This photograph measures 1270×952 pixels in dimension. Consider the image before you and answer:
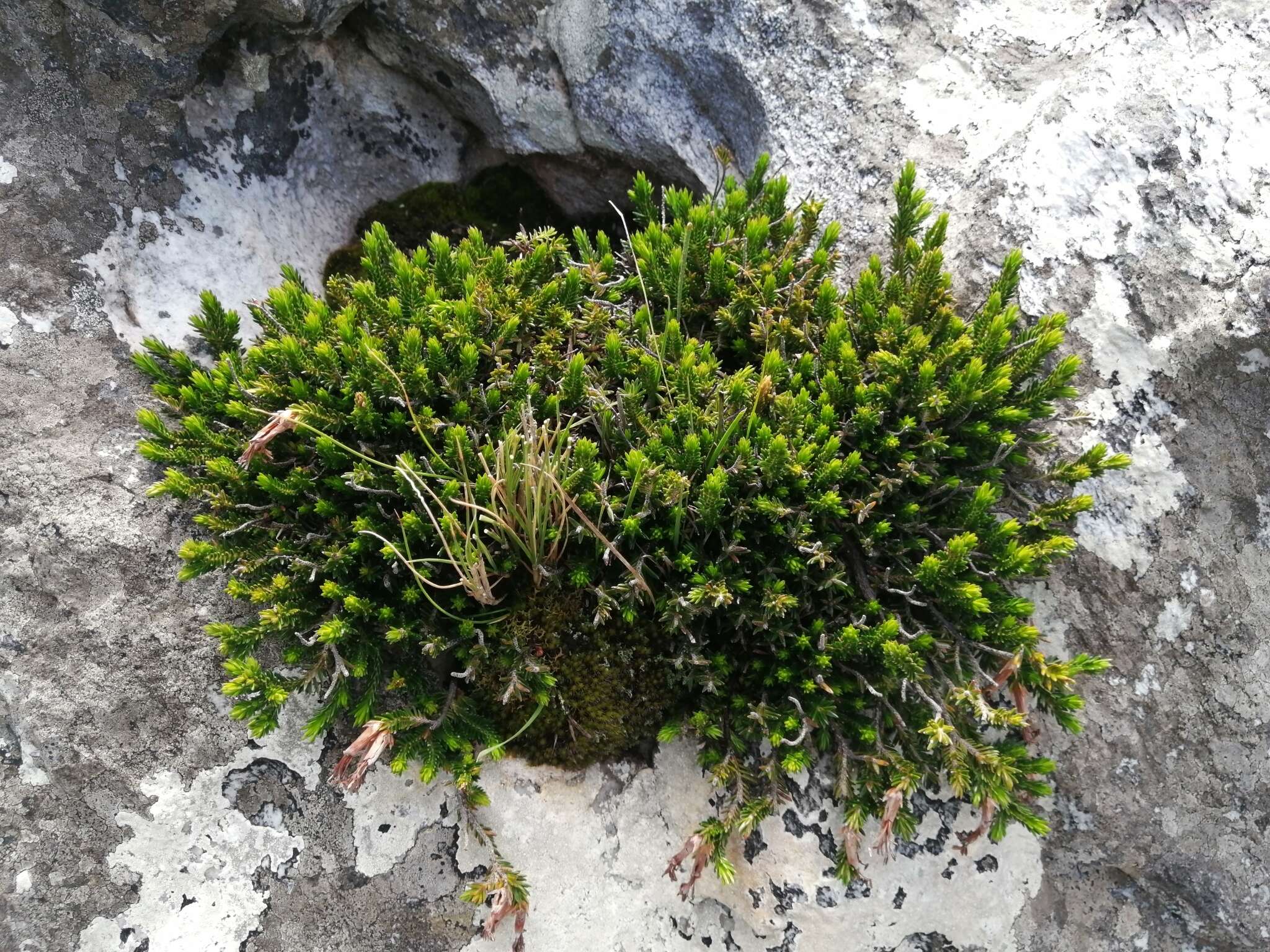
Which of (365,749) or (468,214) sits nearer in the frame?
(365,749)

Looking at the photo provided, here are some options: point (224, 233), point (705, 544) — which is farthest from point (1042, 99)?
point (224, 233)

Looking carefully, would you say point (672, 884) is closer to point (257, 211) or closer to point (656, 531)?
point (656, 531)

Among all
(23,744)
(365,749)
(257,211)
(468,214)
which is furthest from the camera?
(468,214)

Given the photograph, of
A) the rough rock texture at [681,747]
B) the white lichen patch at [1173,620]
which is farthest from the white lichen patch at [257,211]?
the white lichen patch at [1173,620]

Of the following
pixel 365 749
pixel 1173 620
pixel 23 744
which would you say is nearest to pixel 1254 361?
pixel 1173 620

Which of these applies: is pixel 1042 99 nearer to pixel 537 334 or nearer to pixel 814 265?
pixel 814 265

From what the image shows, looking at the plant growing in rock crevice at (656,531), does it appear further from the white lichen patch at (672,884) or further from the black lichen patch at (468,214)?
the black lichen patch at (468,214)

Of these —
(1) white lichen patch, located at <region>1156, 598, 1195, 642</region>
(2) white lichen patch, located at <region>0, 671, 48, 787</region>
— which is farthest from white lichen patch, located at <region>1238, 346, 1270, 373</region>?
(2) white lichen patch, located at <region>0, 671, 48, 787</region>
